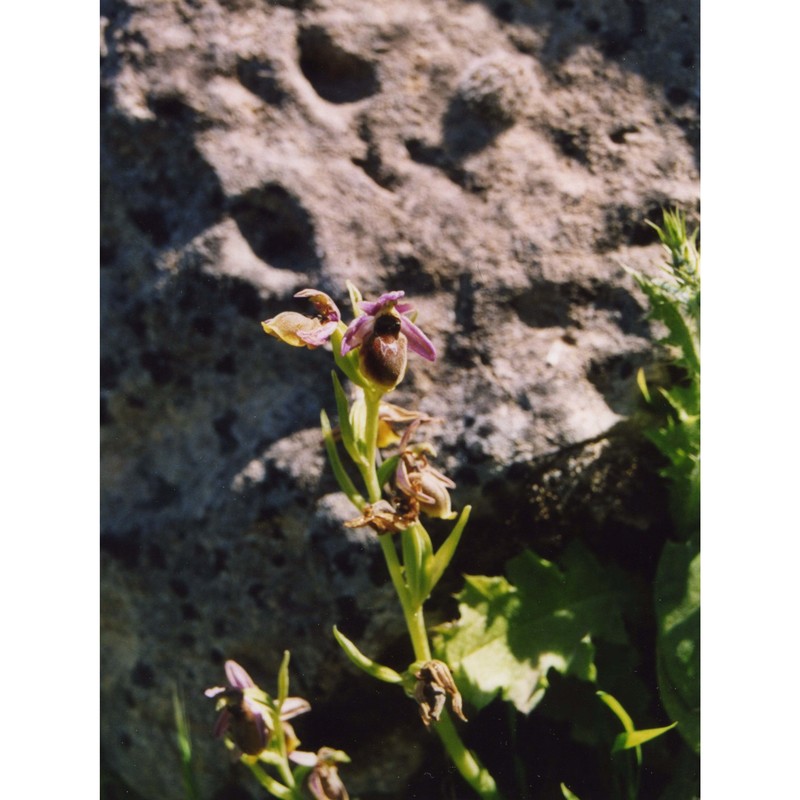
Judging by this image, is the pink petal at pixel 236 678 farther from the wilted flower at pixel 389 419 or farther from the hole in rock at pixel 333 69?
the hole in rock at pixel 333 69

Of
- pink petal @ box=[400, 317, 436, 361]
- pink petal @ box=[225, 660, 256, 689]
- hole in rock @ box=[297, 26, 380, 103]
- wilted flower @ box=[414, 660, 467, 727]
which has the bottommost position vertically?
pink petal @ box=[225, 660, 256, 689]

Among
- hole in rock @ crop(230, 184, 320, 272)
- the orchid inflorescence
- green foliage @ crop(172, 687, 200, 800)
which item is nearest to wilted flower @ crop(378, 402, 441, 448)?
the orchid inflorescence

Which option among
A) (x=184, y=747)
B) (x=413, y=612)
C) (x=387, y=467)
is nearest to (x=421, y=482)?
(x=387, y=467)

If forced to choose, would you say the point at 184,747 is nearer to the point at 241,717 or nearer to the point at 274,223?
the point at 241,717

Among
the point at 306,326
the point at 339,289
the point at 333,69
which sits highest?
the point at 333,69

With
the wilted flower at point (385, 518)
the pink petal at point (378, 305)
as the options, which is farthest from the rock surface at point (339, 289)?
the pink petal at point (378, 305)

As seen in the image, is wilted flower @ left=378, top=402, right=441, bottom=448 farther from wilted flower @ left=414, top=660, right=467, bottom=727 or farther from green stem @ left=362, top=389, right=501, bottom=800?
wilted flower @ left=414, top=660, right=467, bottom=727
